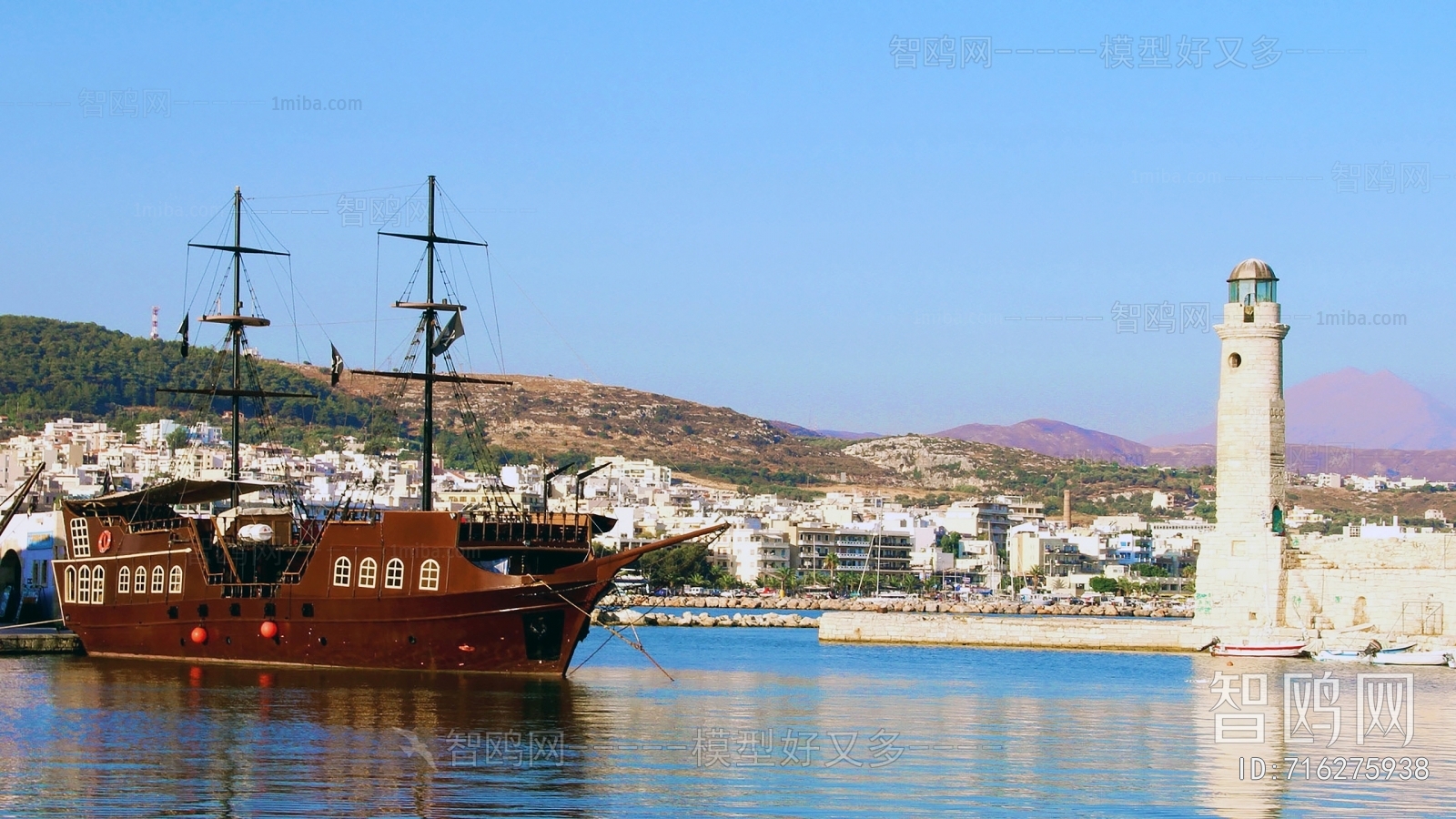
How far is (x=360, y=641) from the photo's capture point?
3534cm

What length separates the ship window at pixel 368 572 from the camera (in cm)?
3478

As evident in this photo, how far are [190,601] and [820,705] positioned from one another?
47.4ft

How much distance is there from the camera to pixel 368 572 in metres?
34.9

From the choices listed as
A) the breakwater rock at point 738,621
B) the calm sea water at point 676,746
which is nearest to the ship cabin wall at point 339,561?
the calm sea water at point 676,746

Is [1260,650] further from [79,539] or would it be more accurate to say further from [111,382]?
[111,382]

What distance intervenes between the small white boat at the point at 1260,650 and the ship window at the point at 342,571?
69.2 feet

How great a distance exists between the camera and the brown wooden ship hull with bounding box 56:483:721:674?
3388 cm

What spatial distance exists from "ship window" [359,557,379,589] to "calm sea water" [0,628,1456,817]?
1663 millimetres

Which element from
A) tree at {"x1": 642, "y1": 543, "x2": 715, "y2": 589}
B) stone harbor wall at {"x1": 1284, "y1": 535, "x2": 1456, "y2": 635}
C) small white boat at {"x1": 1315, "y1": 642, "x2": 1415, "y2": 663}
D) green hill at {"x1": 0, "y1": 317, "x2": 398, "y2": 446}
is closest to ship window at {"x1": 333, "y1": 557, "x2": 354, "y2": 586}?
small white boat at {"x1": 1315, "y1": 642, "x2": 1415, "y2": 663}

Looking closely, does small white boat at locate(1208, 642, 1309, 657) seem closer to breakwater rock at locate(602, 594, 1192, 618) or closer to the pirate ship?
the pirate ship

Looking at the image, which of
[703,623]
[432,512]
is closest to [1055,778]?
[432,512]

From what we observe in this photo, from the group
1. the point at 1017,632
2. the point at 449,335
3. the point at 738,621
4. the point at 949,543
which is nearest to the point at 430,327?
the point at 449,335

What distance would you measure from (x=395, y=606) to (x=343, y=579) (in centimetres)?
129

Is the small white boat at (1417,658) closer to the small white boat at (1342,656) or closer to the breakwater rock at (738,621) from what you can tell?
the small white boat at (1342,656)
